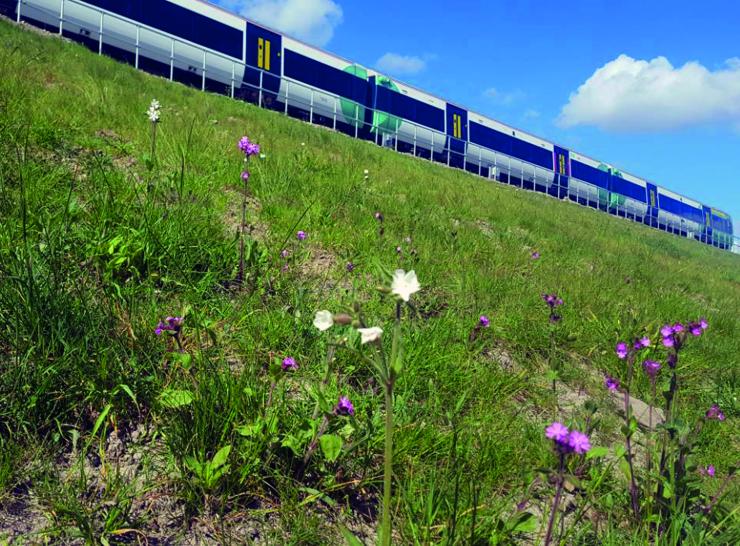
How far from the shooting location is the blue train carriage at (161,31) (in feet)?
52.7

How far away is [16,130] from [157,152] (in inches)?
37.6

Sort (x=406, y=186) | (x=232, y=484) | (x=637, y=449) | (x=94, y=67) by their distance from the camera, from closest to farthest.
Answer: (x=232, y=484), (x=637, y=449), (x=406, y=186), (x=94, y=67)

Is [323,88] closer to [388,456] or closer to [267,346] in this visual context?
[267,346]

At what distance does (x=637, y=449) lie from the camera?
7.75 feet

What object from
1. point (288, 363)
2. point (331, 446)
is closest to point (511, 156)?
point (288, 363)

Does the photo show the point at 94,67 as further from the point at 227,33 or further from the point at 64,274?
the point at 227,33

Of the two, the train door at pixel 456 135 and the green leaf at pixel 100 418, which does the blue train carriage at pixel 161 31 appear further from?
the green leaf at pixel 100 418

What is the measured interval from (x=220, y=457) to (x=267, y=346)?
29.4 inches

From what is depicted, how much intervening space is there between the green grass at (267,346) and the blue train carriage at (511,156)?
27.7 metres

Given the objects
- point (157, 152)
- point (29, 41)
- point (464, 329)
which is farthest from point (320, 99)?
point (464, 329)

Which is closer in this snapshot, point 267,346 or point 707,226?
point 267,346

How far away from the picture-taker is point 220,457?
151cm

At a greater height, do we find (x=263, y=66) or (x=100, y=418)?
(x=263, y=66)

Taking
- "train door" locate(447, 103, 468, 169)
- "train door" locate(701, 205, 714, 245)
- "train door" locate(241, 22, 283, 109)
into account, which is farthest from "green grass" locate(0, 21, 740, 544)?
"train door" locate(701, 205, 714, 245)
